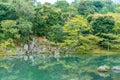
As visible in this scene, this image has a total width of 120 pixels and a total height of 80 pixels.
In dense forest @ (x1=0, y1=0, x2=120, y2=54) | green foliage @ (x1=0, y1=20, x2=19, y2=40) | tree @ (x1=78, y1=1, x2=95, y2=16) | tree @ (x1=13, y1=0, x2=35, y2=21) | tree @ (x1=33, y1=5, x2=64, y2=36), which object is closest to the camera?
green foliage @ (x1=0, y1=20, x2=19, y2=40)

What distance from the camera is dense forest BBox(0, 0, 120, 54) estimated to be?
110 feet

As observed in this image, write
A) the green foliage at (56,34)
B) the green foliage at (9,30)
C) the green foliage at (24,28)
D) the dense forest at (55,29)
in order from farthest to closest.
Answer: the green foliage at (56,34)
the dense forest at (55,29)
the green foliage at (24,28)
the green foliage at (9,30)

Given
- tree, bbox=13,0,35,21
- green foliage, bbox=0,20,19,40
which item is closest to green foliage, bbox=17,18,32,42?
green foliage, bbox=0,20,19,40

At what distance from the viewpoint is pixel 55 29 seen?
35.4m

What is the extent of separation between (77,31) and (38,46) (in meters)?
5.64

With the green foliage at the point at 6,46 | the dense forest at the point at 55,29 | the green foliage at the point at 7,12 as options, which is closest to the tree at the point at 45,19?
the dense forest at the point at 55,29

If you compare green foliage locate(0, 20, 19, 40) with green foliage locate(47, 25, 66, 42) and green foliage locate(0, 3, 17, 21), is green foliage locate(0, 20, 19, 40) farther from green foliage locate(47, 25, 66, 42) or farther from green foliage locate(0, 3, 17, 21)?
green foliage locate(47, 25, 66, 42)

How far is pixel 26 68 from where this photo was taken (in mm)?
22969

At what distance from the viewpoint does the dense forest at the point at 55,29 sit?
110ft

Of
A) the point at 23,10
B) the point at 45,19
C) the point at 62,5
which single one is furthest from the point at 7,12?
the point at 62,5

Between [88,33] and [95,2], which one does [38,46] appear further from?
[95,2]

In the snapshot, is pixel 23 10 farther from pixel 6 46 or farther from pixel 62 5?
pixel 62 5

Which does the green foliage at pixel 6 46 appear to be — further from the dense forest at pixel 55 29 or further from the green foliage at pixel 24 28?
the green foliage at pixel 24 28

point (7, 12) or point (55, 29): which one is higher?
point (7, 12)
